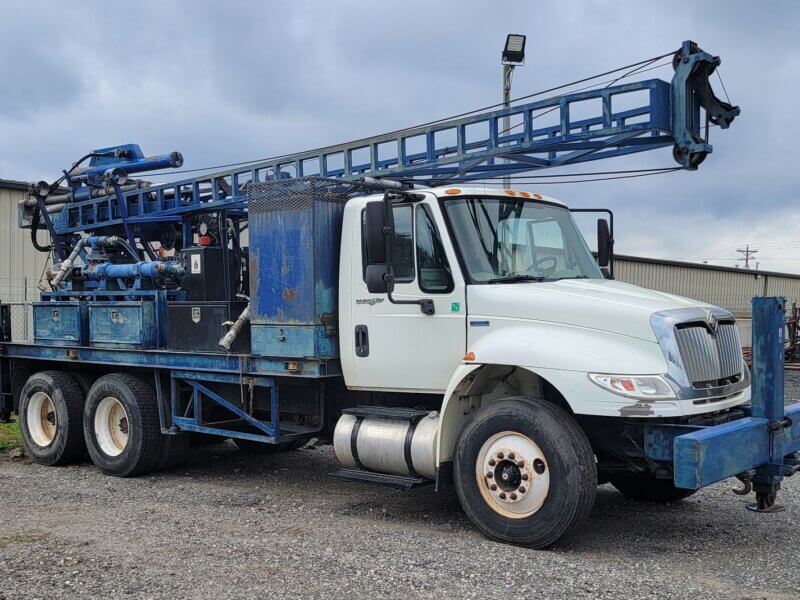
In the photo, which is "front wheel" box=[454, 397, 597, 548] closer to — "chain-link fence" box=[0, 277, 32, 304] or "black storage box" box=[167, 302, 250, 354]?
"black storage box" box=[167, 302, 250, 354]

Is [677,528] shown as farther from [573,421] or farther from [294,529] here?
[294,529]

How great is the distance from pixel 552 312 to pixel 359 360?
5.99 ft

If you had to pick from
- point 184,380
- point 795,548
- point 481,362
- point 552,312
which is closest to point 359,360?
point 481,362

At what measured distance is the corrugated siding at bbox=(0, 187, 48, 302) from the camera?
2095cm

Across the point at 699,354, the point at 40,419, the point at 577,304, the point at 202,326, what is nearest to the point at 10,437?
the point at 40,419

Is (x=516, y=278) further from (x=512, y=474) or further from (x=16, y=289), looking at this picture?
(x=16, y=289)

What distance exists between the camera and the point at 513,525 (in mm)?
6051

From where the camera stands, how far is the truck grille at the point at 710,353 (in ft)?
19.3

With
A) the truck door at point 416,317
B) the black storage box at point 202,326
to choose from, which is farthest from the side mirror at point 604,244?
the black storage box at point 202,326

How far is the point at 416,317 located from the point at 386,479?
1332 millimetres

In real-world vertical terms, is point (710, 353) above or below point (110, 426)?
above

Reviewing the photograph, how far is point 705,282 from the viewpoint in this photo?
3644cm

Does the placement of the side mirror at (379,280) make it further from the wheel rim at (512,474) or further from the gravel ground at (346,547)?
the gravel ground at (346,547)

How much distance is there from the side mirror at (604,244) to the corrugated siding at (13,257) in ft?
55.4
